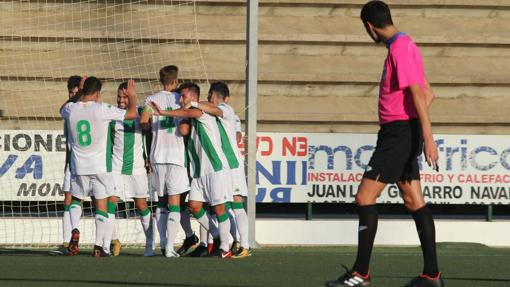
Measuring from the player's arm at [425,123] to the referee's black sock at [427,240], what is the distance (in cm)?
40

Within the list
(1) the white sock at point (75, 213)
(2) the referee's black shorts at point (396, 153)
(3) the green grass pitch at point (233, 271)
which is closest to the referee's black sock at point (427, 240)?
(2) the referee's black shorts at point (396, 153)

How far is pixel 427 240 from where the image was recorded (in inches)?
315

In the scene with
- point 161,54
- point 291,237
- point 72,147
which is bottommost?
point 291,237

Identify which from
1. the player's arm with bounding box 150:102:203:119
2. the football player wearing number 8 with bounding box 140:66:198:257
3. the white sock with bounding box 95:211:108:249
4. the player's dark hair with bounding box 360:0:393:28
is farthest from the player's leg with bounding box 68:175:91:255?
the player's dark hair with bounding box 360:0:393:28

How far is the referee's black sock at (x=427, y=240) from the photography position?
7.96 meters

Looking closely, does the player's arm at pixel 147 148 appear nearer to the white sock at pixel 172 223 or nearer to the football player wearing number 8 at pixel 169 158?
the football player wearing number 8 at pixel 169 158

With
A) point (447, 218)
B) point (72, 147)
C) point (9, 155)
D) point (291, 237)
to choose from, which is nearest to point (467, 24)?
point (447, 218)

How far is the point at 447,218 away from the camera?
17641mm

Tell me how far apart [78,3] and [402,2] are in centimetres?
449

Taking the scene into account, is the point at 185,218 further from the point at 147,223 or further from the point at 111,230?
the point at 111,230

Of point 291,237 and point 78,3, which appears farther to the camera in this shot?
point 78,3

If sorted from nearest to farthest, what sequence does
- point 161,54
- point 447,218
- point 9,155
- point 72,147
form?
1. point 72,147
2. point 9,155
3. point 447,218
4. point 161,54

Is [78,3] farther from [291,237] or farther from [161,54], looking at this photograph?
[291,237]

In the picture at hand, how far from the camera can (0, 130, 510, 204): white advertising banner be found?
16828mm
